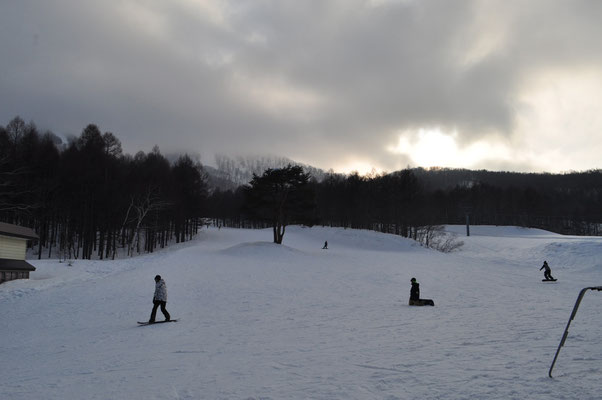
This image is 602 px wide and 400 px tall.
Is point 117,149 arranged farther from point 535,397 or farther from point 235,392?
point 535,397

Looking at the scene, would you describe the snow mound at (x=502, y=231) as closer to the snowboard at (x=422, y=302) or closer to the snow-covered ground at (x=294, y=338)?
the snow-covered ground at (x=294, y=338)

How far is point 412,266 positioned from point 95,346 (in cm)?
2875

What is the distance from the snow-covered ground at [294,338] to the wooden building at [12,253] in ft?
6.49

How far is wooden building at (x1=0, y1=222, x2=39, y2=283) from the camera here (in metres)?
24.8

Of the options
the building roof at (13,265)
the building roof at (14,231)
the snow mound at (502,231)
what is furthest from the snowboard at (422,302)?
the snow mound at (502,231)

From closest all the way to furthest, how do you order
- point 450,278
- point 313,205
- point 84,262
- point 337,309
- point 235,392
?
1. point 235,392
2. point 337,309
3. point 450,278
4. point 84,262
5. point 313,205

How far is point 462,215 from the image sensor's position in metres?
117

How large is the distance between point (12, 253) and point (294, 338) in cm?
2676

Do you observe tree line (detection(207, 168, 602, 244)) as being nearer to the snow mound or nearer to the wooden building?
the snow mound

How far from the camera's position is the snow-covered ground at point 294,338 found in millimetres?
7051

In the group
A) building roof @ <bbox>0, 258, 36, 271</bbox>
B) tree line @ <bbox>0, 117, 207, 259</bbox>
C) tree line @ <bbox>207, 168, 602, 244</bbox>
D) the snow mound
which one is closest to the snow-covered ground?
building roof @ <bbox>0, 258, 36, 271</bbox>

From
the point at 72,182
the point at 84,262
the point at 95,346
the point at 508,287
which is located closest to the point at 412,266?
the point at 508,287

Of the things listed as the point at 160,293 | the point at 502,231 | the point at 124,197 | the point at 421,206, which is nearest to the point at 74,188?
the point at 124,197

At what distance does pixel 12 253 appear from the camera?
2656 centimetres
